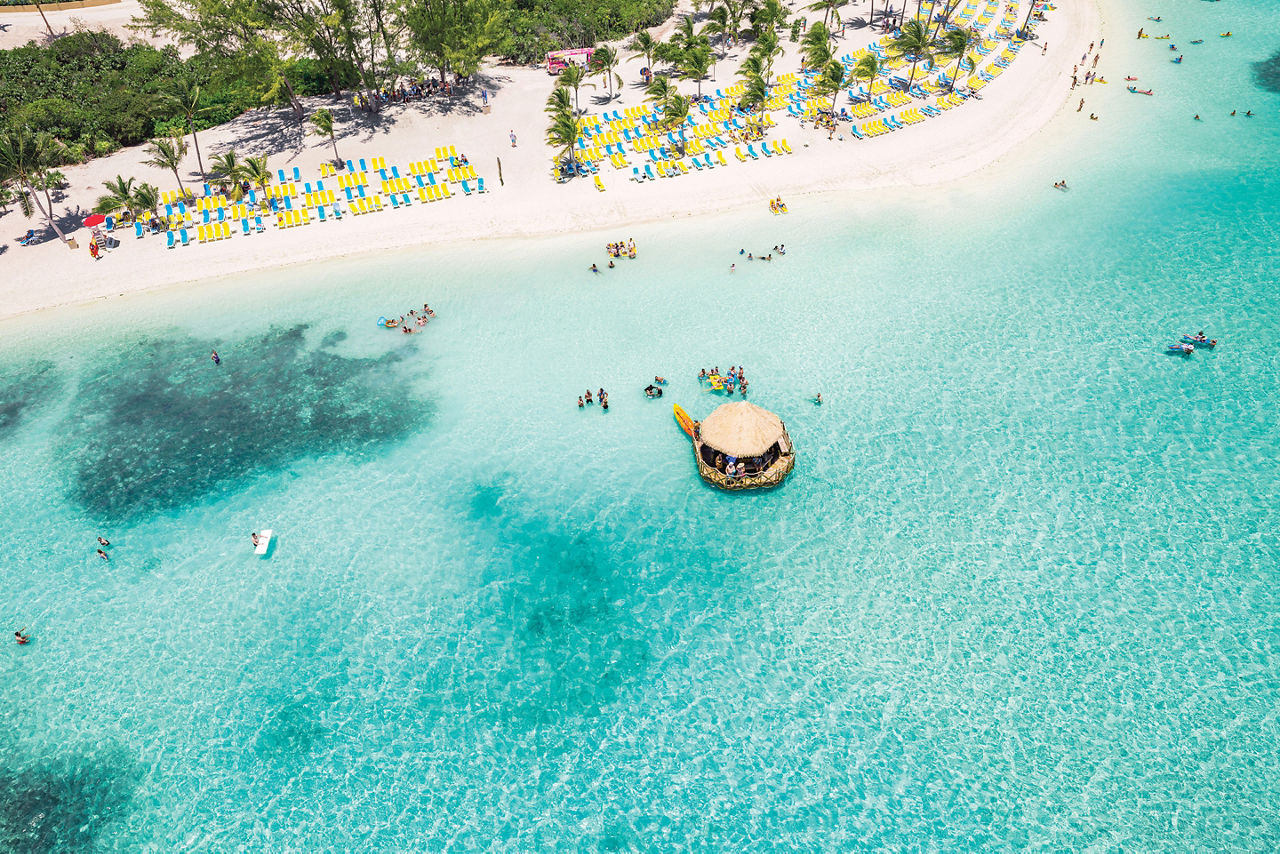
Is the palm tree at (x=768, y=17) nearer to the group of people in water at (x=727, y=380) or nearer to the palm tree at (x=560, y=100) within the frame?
the palm tree at (x=560, y=100)

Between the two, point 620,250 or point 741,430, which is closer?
point 741,430

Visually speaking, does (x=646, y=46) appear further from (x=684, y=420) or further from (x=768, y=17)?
(x=684, y=420)

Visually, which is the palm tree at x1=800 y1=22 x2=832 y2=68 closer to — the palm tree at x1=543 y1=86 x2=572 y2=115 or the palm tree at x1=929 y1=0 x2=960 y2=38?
the palm tree at x1=929 y1=0 x2=960 y2=38

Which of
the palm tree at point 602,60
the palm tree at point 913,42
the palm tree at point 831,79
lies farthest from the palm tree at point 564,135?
the palm tree at point 913,42

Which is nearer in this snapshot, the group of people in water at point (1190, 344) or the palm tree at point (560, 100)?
the group of people in water at point (1190, 344)

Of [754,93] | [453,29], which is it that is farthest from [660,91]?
[453,29]

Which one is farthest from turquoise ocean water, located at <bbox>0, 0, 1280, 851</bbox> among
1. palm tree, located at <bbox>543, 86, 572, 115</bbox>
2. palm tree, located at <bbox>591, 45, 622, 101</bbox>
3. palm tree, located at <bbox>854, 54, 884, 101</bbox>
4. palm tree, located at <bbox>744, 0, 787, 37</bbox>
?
palm tree, located at <bbox>744, 0, 787, 37</bbox>
